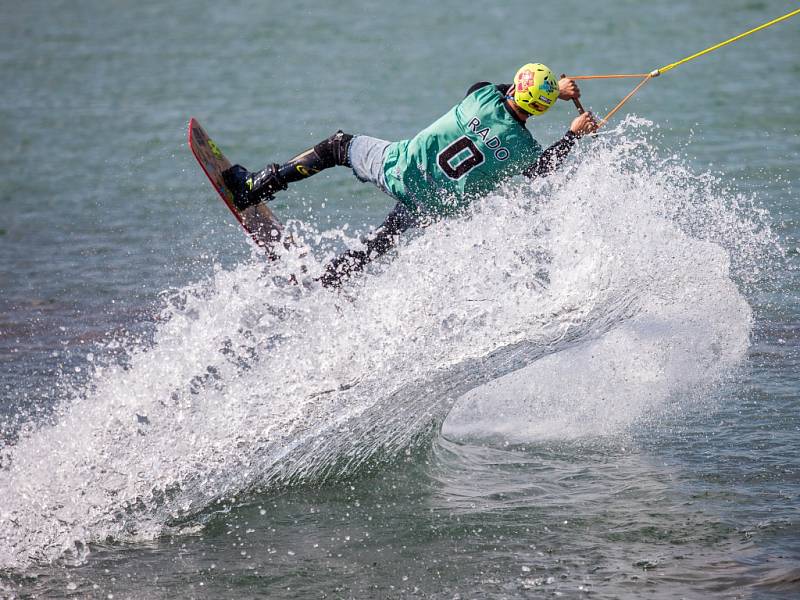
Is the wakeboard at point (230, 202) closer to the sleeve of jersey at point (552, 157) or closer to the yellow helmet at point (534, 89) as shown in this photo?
the sleeve of jersey at point (552, 157)

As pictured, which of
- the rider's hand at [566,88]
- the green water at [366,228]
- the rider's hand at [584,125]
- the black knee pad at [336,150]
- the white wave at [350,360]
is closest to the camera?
the green water at [366,228]

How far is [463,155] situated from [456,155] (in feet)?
0.16

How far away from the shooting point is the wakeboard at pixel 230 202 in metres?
8.74

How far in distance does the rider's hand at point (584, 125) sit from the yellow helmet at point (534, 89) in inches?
10.1

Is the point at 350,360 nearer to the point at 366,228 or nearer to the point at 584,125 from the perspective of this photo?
the point at 584,125

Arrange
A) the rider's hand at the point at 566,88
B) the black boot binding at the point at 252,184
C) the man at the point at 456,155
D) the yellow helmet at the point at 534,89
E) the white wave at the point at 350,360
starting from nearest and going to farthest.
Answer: the white wave at the point at 350,360 → the yellow helmet at the point at 534,89 → the man at the point at 456,155 → the rider's hand at the point at 566,88 → the black boot binding at the point at 252,184

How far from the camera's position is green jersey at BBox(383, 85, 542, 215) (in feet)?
25.0

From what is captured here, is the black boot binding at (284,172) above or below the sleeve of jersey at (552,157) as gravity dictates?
above

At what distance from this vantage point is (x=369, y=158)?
821 cm

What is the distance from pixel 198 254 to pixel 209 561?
6500mm

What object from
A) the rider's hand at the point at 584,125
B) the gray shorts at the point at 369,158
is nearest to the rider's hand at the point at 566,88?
the rider's hand at the point at 584,125

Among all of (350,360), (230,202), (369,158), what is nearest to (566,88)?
(369,158)

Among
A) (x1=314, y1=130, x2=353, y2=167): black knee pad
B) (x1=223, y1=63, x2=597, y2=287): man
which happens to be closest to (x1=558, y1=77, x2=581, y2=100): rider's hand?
(x1=223, y1=63, x2=597, y2=287): man

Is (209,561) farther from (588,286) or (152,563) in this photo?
(588,286)
